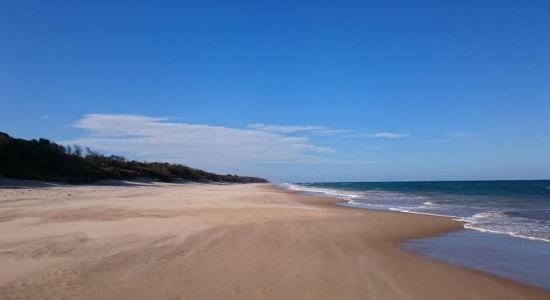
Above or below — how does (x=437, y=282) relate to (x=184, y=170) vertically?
below

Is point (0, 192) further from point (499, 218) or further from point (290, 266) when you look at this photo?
point (499, 218)

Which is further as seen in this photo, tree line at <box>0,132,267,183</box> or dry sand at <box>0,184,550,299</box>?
tree line at <box>0,132,267,183</box>

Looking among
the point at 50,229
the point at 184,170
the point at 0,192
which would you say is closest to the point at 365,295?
the point at 50,229

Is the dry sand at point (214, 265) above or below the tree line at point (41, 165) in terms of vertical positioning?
below

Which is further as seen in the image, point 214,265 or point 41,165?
point 41,165

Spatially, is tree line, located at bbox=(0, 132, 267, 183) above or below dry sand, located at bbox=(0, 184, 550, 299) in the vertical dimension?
above

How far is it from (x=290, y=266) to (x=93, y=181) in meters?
48.4

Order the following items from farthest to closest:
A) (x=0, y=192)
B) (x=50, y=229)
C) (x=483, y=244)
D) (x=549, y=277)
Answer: (x=0, y=192), (x=483, y=244), (x=50, y=229), (x=549, y=277)

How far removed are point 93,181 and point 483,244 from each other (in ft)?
155

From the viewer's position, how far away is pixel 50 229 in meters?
13.1

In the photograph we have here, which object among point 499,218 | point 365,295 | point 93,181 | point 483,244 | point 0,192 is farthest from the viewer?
point 93,181

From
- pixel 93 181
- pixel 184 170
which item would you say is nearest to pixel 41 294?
pixel 93 181

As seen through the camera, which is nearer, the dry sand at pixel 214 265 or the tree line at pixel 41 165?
the dry sand at pixel 214 265

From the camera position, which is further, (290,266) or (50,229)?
(50,229)
